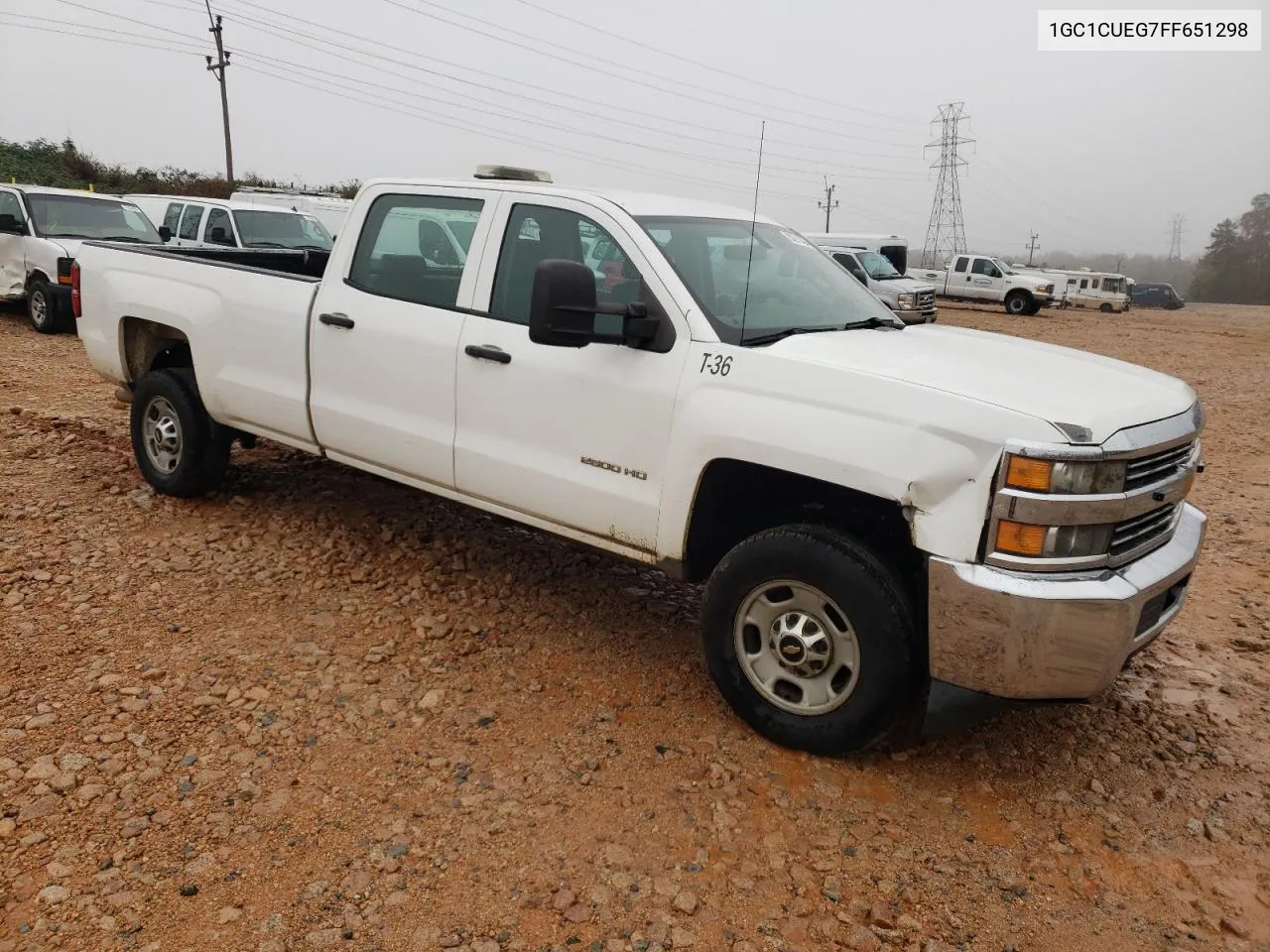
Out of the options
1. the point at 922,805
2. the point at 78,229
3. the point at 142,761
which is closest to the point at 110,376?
the point at 142,761

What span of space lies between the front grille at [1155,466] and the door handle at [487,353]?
7.53 feet

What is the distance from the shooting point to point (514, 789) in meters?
3.09

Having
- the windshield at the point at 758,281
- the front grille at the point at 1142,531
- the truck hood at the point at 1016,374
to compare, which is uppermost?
the windshield at the point at 758,281

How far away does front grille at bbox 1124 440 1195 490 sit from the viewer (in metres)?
2.93

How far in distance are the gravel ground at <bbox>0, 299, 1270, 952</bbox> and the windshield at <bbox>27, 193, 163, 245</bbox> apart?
8.56 metres

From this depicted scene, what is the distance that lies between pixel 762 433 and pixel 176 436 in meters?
3.80

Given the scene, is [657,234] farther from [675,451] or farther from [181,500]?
[181,500]

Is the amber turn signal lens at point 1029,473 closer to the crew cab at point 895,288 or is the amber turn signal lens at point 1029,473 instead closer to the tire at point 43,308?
the tire at point 43,308

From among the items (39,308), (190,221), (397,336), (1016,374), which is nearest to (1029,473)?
(1016,374)

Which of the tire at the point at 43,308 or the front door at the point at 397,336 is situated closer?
the front door at the point at 397,336

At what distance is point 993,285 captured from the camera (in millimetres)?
30750

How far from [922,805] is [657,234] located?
230 centimetres

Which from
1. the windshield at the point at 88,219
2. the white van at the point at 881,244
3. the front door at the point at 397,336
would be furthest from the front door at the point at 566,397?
the white van at the point at 881,244

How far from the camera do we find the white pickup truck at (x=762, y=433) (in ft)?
9.30
